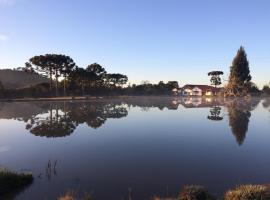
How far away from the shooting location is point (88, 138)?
21.6 meters

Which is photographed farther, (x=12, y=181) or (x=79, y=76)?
(x=79, y=76)

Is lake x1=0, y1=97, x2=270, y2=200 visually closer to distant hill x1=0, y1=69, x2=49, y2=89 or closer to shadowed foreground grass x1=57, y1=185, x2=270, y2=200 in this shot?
shadowed foreground grass x1=57, y1=185, x2=270, y2=200

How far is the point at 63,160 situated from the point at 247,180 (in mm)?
8660

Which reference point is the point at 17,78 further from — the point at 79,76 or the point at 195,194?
the point at 195,194

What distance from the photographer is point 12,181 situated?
417 inches

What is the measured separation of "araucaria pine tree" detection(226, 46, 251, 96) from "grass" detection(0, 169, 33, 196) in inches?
3530

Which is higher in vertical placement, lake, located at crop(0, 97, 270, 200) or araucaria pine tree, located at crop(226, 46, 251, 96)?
→ araucaria pine tree, located at crop(226, 46, 251, 96)

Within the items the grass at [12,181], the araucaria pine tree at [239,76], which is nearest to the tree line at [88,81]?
the araucaria pine tree at [239,76]

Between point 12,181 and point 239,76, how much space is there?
9828cm

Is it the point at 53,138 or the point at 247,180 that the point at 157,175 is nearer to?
the point at 247,180

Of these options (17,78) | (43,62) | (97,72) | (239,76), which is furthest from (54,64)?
(17,78)

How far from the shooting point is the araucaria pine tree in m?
95.2

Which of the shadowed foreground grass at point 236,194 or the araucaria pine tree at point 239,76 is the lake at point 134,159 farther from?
the araucaria pine tree at point 239,76

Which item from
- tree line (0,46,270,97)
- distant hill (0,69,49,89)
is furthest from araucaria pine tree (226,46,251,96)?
distant hill (0,69,49,89)
